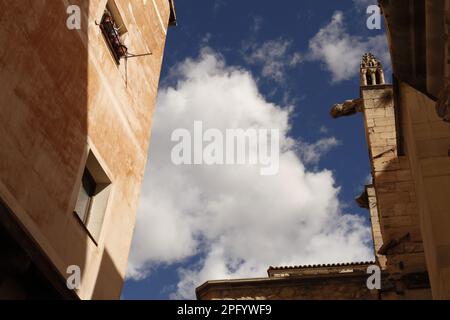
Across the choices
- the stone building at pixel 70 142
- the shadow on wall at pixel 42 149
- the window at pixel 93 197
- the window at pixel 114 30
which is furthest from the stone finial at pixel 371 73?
the shadow on wall at pixel 42 149

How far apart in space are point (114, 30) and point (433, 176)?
562cm

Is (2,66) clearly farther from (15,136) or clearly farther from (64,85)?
(64,85)

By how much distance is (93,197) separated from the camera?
8.59 m

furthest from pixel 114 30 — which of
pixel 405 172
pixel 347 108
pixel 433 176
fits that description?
pixel 347 108

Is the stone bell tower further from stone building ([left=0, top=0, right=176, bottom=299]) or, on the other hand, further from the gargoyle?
stone building ([left=0, top=0, right=176, bottom=299])

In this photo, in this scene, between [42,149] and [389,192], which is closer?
[42,149]

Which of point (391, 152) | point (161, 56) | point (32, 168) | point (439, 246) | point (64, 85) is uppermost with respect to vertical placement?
point (161, 56)

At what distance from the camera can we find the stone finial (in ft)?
49.8

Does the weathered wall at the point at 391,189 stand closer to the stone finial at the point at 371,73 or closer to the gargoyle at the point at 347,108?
the gargoyle at the point at 347,108

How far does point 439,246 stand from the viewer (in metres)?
6.47

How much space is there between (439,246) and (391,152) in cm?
→ 638

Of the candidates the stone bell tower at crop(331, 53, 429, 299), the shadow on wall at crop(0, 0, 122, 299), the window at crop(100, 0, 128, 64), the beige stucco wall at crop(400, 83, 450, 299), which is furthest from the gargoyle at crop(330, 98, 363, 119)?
the shadow on wall at crop(0, 0, 122, 299)

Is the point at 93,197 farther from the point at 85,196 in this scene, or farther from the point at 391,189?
the point at 391,189
